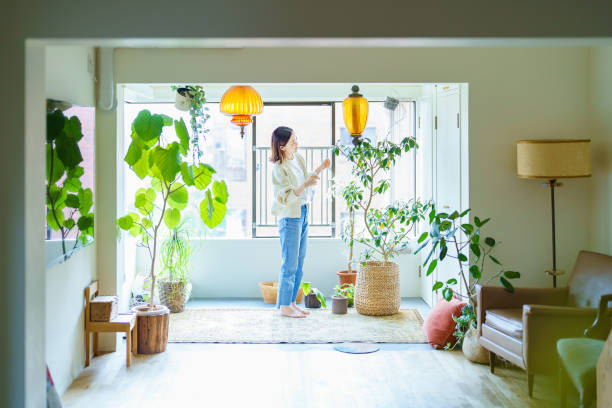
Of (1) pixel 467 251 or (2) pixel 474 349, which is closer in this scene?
(2) pixel 474 349

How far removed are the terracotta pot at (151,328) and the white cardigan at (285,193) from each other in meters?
1.27

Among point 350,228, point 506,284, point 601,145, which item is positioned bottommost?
point 506,284

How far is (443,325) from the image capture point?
4.75 m

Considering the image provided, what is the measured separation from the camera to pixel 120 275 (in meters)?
4.78

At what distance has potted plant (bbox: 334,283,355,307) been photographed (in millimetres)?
5938

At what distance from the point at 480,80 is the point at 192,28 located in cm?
264

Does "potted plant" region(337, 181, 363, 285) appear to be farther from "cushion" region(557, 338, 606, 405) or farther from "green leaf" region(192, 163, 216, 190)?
"cushion" region(557, 338, 606, 405)

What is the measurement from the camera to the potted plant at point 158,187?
14.0 ft

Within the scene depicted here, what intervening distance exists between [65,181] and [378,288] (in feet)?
9.49

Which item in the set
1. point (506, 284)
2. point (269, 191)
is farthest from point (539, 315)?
point (269, 191)

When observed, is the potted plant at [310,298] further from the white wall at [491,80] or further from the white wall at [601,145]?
the white wall at [601,145]

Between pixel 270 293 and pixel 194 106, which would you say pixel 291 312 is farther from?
pixel 194 106

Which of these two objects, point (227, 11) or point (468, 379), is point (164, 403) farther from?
point (227, 11)

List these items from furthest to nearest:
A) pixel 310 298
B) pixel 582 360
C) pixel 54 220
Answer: pixel 310 298 → pixel 54 220 → pixel 582 360
